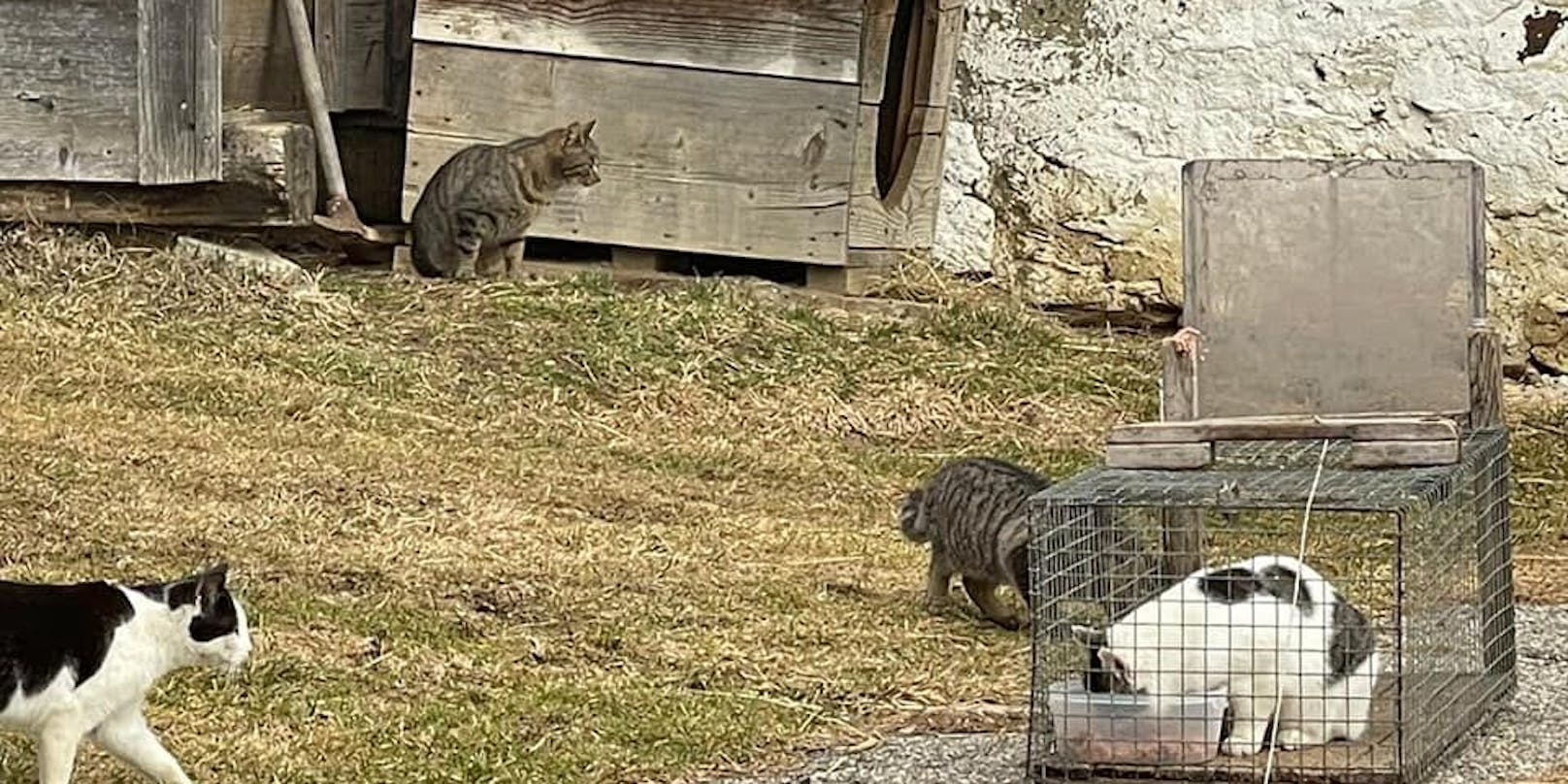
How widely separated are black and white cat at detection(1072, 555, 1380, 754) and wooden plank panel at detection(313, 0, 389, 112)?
742 centimetres

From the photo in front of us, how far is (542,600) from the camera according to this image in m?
7.66

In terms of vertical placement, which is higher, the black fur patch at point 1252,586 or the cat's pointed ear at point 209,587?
the black fur patch at point 1252,586

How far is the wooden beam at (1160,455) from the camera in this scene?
5938mm

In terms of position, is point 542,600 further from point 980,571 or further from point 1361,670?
point 1361,670

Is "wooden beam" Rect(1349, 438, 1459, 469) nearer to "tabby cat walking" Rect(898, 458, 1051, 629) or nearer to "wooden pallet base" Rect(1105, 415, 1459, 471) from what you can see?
"wooden pallet base" Rect(1105, 415, 1459, 471)

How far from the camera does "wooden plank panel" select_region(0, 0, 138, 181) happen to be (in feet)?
35.2

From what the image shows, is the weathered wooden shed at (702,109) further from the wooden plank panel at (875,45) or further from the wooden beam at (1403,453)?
the wooden beam at (1403,453)

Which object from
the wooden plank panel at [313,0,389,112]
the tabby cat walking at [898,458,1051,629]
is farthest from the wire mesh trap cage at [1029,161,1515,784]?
the wooden plank panel at [313,0,389,112]

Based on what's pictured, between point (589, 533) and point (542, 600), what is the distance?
0.88 m

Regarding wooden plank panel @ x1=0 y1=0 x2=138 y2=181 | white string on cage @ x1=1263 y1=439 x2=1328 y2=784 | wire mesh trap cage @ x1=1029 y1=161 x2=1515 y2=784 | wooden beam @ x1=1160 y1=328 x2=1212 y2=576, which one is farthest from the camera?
wooden plank panel @ x1=0 y1=0 x2=138 y2=181

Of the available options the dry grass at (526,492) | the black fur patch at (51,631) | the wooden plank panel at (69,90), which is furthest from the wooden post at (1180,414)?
the wooden plank panel at (69,90)

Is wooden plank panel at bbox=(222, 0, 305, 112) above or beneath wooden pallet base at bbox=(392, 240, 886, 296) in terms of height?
above

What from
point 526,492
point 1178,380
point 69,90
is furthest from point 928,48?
point 1178,380

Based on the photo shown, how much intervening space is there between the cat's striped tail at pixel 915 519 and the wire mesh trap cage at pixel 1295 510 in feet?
2.79
